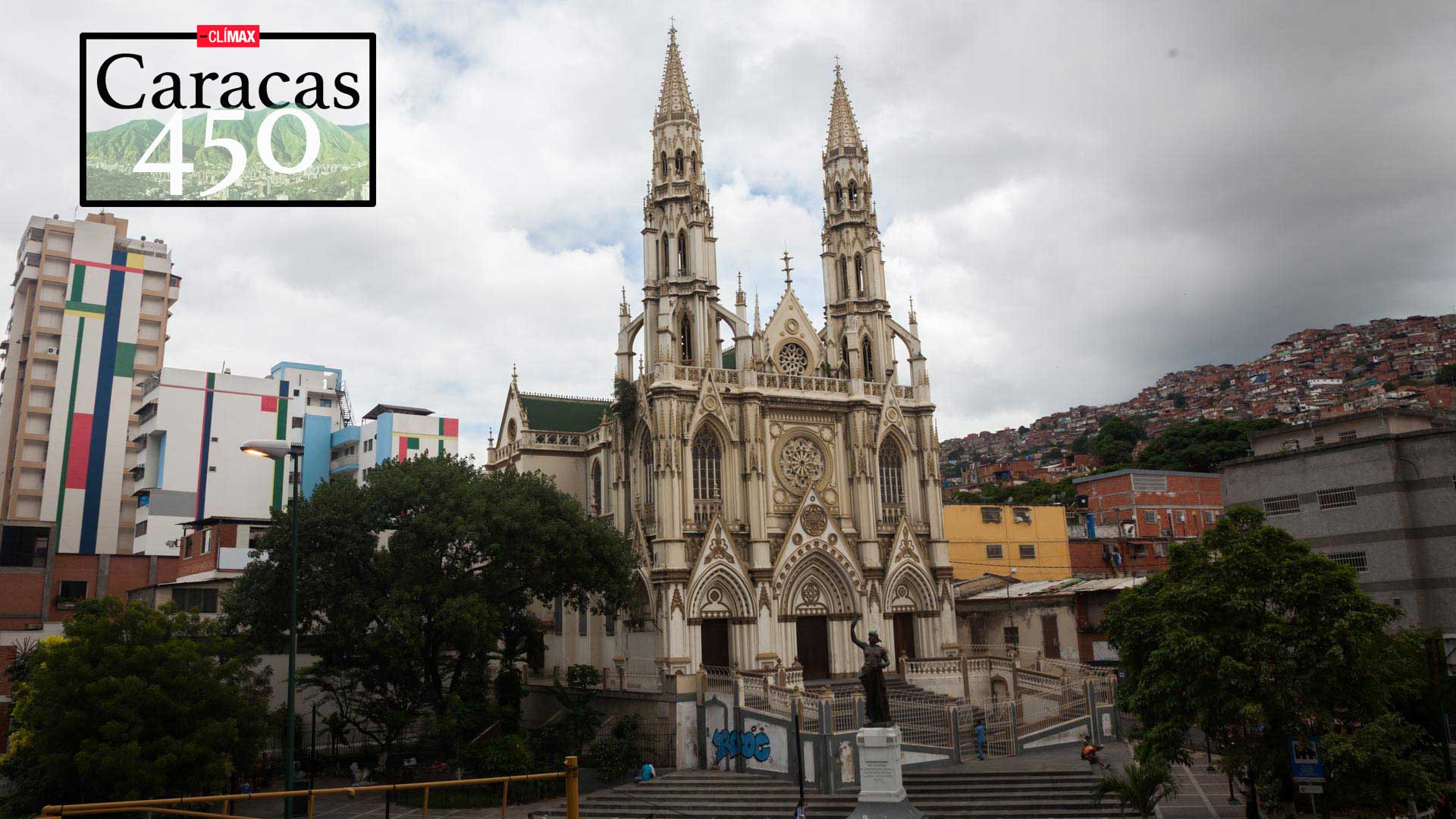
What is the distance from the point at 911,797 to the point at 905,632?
15362 millimetres

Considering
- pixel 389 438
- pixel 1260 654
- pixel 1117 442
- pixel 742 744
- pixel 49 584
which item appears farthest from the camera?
pixel 1117 442

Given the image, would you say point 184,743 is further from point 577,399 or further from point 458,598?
point 577,399

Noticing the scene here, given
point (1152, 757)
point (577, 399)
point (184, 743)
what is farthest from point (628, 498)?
point (1152, 757)

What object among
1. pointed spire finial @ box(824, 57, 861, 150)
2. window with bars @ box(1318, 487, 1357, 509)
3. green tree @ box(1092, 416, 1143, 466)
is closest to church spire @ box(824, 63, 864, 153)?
pointed spire finial @ box(824, 57, 861, 150)

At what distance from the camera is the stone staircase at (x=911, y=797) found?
25.2 m

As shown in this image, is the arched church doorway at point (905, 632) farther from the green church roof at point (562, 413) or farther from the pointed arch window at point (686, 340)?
the green church roof at point (562, 413)

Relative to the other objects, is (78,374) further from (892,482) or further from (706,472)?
(892,482)

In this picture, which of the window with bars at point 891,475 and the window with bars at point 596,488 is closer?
the window with bars at point 891,475

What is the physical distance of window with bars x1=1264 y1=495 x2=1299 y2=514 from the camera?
32750mm

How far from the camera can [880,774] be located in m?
22.7

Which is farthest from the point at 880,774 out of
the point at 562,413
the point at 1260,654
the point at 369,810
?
the point at 562,413

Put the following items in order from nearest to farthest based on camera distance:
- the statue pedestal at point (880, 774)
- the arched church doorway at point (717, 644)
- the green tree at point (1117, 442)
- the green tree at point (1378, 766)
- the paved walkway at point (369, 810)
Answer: the green tree at point (1378, 766) < the statue pedestal at point (880, 774) < the paved walkway at point (369, 810) < the arched church doorway at point (717, 644) < the green tree at point (1117, 442)

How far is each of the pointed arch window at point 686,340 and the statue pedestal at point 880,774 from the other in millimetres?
21692

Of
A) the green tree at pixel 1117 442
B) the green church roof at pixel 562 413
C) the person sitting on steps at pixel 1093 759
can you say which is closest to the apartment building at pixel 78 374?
the green church roof at pixel 562 413
